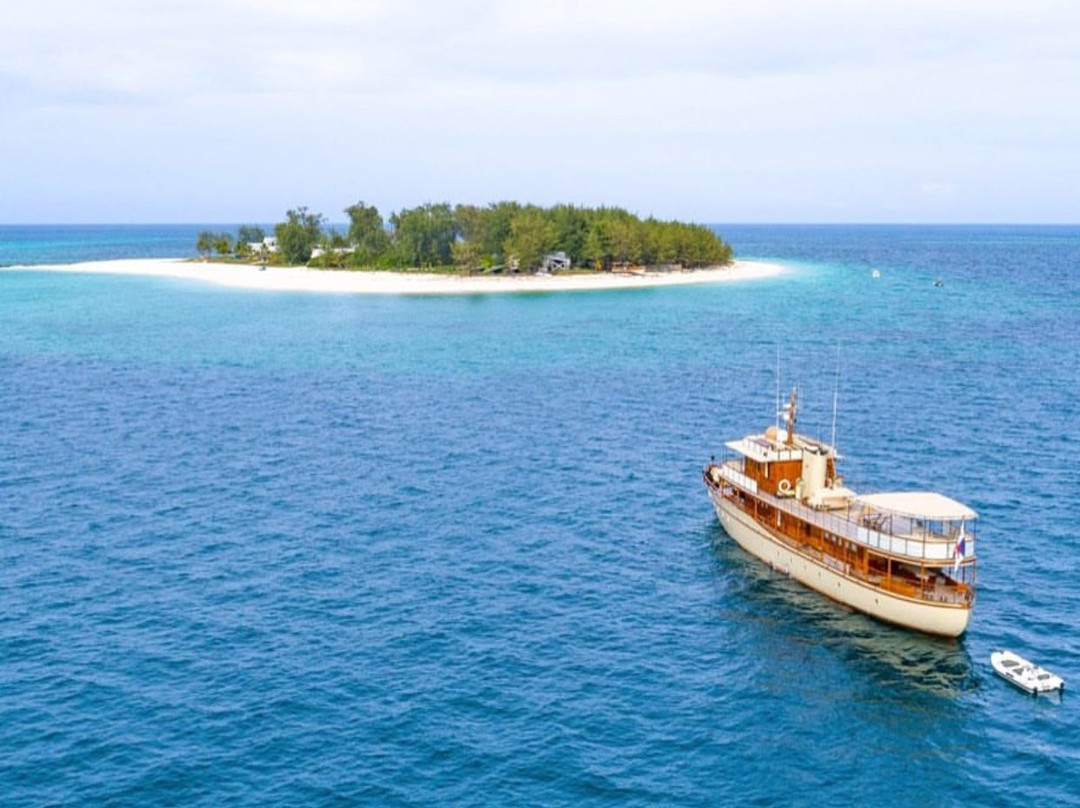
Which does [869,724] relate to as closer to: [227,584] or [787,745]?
[787,745]

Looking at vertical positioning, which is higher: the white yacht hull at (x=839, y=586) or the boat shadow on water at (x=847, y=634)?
the white yacht hull at (x=839, y=586)

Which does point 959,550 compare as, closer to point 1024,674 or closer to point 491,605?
point 1024,674

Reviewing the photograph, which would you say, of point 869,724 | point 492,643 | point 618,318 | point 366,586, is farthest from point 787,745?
point 618,318

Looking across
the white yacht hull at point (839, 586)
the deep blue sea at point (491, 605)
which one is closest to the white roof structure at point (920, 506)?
the white yacht hull at point (839, 586)

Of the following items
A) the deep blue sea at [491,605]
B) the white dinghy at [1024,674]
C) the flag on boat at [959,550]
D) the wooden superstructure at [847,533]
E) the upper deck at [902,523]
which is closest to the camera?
→ the deep blue sea at [491,605]

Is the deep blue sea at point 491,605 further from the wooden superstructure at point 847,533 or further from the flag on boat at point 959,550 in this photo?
the flag on boat at point 959,550

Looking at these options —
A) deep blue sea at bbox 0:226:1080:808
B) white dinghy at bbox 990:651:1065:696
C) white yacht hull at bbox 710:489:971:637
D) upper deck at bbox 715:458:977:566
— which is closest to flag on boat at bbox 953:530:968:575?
upper deck at bbox 715:458:977:566
